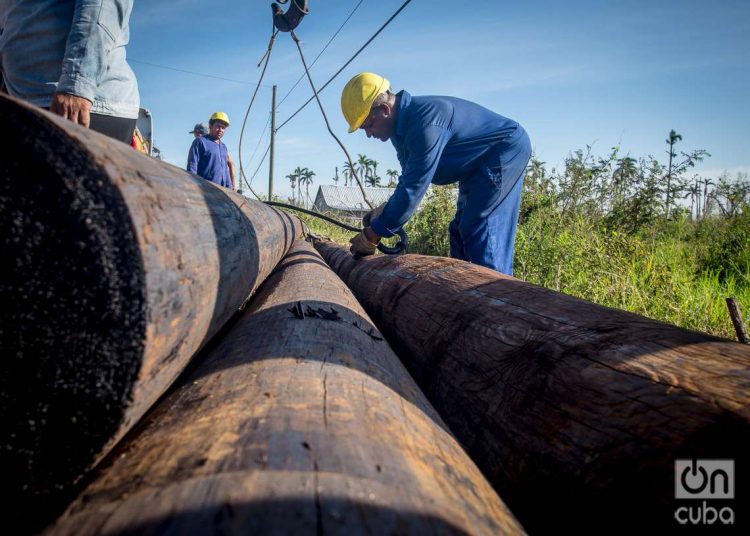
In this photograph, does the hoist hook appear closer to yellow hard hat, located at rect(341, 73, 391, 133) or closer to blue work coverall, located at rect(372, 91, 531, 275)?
yellow hard hat, located at rect(341, 73, 391, 133)

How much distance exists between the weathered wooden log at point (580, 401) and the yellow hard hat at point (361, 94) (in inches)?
103

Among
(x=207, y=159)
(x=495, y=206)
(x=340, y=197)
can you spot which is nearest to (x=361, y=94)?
Answer: (x=495, y=206)

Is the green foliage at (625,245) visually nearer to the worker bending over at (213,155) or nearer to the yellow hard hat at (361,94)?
the yellow hard hat at (361,94)

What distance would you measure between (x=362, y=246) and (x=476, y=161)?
1.34 metres

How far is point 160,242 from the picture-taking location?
85cm

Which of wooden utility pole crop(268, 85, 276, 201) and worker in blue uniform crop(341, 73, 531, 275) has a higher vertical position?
wooden utility pole crop(268, 85, 276, 201)

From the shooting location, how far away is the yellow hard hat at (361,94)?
378cm

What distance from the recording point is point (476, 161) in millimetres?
3896

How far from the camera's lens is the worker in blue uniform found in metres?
3.62

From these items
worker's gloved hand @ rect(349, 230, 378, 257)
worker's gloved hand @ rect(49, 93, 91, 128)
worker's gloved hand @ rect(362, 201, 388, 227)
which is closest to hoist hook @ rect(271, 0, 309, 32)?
worker's gloved hand @ rect(362, 201, 388, 227)

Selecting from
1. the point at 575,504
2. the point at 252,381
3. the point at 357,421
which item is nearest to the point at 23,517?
the point at 252,381

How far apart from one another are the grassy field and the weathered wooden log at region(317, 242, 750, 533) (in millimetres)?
2315

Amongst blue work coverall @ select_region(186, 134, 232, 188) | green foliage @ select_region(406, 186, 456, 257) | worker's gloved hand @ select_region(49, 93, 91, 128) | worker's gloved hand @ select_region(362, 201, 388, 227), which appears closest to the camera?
worker's gloved hand @ select_region(49, 93, 91, 128)

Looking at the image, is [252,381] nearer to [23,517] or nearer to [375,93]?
[23,517]
